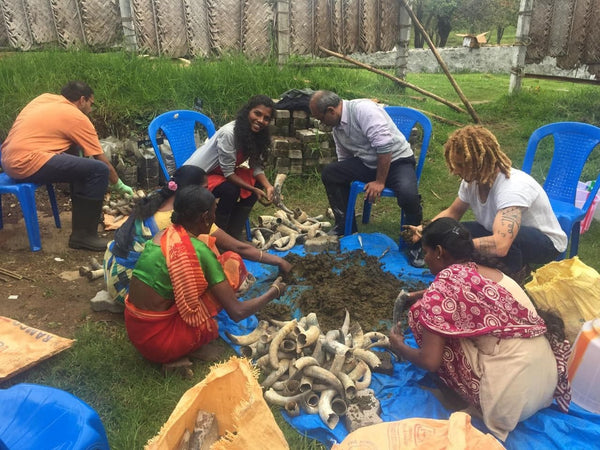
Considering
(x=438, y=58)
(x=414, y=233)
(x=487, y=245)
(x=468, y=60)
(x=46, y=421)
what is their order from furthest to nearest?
(x=468, y=60), (x=438, y=58), (x=414, y=233), (x=487, y=245), (x=46, y=421)

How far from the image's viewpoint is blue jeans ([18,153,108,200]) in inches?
181

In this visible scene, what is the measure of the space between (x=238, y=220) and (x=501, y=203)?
8.20 feet

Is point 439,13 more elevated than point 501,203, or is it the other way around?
point 439,13

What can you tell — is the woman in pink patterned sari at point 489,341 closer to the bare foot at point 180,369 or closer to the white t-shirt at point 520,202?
the white t-shirt at point 520,202

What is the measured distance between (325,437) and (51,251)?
3.46 m

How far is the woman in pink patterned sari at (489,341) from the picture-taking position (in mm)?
2385

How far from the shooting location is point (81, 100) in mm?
4895

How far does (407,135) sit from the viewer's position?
577 cm

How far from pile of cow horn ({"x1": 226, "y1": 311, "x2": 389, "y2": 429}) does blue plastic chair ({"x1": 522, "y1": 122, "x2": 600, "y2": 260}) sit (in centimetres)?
246

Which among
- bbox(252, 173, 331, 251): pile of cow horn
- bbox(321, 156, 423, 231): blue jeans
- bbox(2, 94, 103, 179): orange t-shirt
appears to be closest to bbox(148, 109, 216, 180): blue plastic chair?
bbox(2, 94, 103, 179): orange t-shirt

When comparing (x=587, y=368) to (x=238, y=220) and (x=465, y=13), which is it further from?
(x=465, y=13)

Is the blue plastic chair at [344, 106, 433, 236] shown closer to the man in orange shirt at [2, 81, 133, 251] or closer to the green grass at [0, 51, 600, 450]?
the green grass at [0, 51, 600, 450]

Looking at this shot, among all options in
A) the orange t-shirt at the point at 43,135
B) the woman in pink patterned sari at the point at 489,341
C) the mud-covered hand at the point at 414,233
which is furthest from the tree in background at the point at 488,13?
the woman in pink patterned sari at the point at 489,341

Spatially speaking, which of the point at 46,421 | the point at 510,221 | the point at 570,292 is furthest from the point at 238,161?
the point at 46,421
